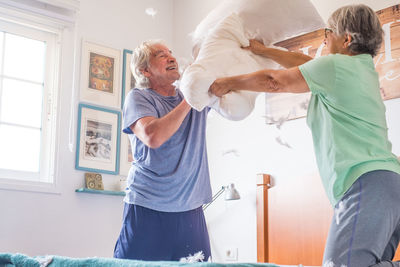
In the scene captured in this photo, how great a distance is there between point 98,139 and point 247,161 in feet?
3.59

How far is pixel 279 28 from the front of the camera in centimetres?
179

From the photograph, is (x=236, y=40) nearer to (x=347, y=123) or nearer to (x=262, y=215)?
(x=347, y=123)

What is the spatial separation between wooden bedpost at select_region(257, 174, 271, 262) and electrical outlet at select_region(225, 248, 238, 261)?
0.29m

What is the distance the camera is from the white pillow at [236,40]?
5.10 ft

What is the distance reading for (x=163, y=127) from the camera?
164 centimetres

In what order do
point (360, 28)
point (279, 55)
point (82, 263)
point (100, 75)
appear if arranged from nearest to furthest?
point (82, 263) → point (360, 28) → point (279, 55) → point (100, 75)

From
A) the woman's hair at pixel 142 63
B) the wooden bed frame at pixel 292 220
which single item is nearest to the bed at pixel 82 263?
the woman's hair at pixel 142 63

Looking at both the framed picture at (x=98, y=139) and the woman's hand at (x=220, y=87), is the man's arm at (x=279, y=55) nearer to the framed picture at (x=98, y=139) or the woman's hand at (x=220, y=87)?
the woman's hand at (x=220, y=87)

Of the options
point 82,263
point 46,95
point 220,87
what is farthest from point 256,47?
point 46,95

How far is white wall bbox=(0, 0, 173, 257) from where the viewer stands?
3143mm

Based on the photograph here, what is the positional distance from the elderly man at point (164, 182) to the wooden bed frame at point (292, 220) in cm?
108

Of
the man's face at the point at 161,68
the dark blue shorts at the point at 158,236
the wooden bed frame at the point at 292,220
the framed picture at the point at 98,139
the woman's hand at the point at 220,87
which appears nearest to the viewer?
the woman's hand at the point at 220,87

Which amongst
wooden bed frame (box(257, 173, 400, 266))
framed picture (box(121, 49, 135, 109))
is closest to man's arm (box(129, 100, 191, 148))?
wooden bed frame (box(257, 173, 400, 266))

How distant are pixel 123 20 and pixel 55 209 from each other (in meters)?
1.56
